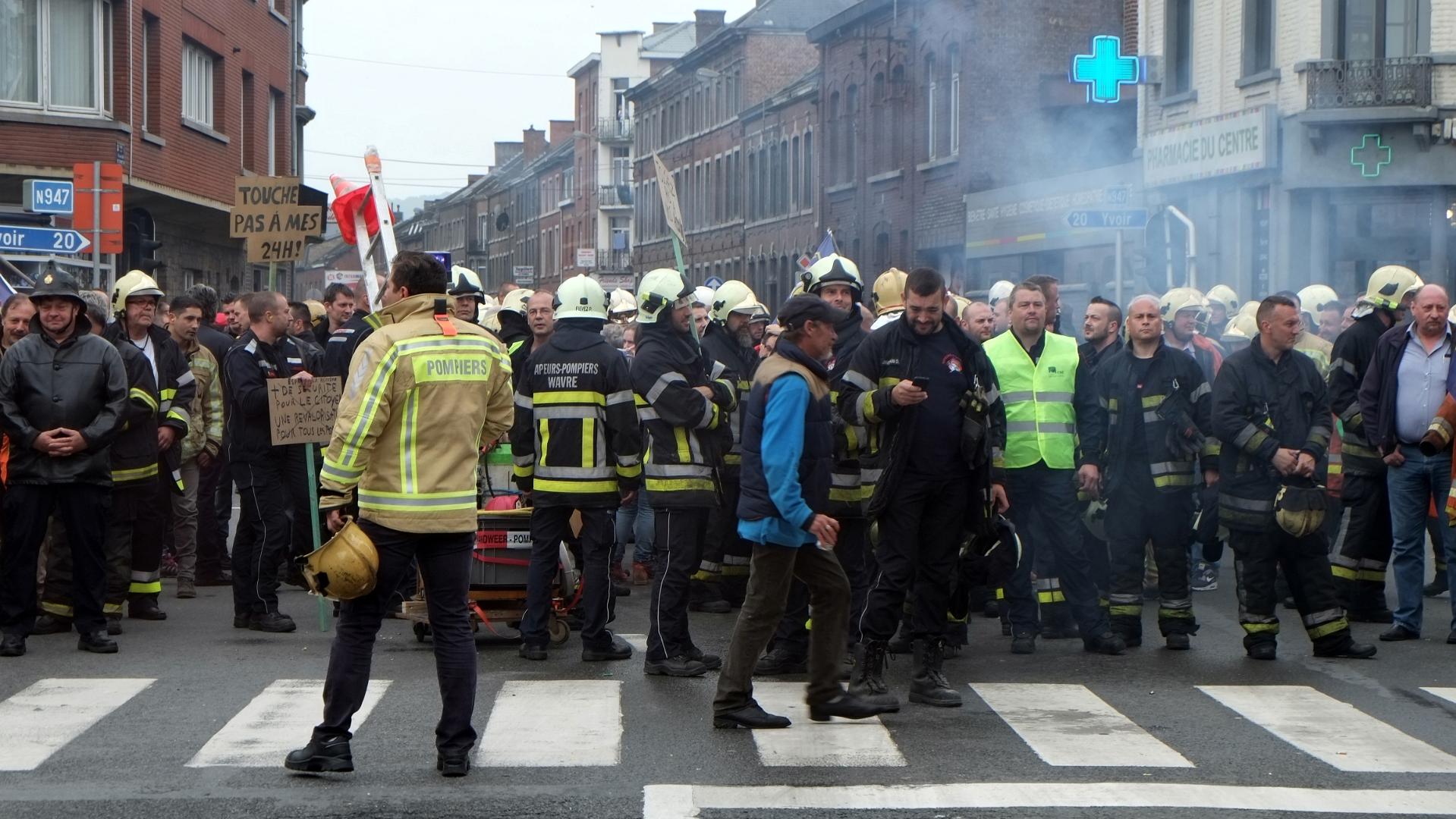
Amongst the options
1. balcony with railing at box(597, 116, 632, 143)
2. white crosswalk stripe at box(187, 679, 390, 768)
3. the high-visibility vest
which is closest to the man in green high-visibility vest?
the high-visibility vest

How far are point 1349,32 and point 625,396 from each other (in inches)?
793

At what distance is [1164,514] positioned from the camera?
10.4 meters

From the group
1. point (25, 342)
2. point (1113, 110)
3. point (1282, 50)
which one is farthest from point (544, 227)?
point (25, 342)

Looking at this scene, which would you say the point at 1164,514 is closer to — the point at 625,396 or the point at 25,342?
the point at 625,396

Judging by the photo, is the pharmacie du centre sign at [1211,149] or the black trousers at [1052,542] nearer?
the black trousers at [1052,542]

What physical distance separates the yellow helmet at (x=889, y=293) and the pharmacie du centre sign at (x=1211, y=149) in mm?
18977

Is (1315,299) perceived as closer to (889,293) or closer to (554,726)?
(889,293)

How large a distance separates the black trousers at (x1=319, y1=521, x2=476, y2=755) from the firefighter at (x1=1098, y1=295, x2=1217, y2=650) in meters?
4.44

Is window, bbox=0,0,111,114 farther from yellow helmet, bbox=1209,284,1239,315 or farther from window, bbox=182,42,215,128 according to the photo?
yellow helmet, bbox=1209,284,1239,315

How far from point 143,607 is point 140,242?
50.4 feet

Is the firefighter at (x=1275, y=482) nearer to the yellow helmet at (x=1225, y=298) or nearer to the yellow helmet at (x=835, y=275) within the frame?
the yellow helmet at (x=835, y=275)

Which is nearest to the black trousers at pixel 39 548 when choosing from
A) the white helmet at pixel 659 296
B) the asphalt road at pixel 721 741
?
the asphalt road at pixel 721 741

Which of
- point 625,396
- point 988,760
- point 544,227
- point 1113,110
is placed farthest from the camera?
point 544,227

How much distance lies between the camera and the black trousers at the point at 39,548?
33.4 ft
